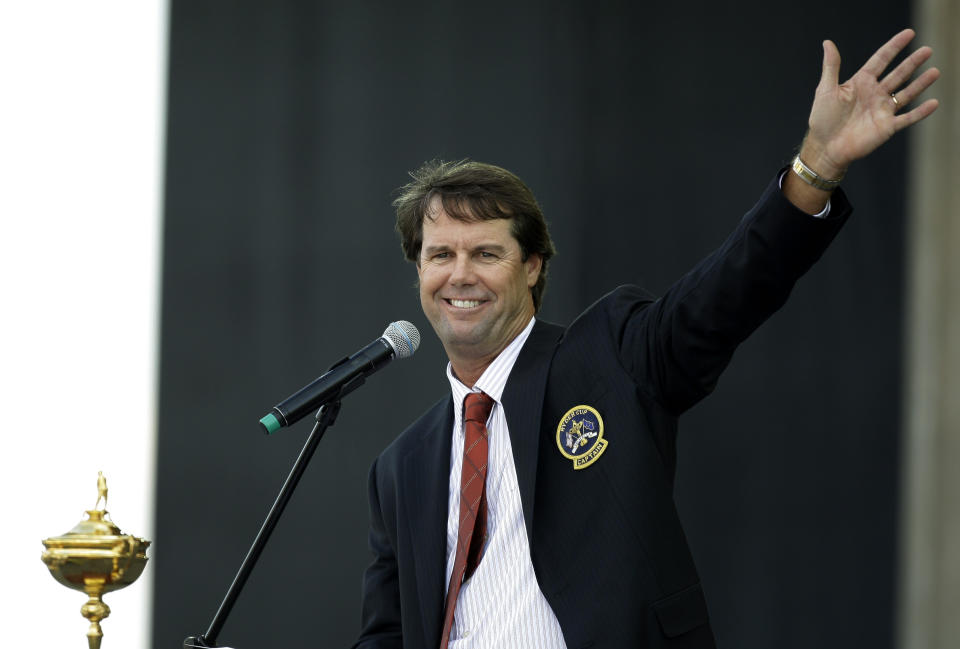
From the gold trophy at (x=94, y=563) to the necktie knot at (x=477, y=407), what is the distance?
2.06ft

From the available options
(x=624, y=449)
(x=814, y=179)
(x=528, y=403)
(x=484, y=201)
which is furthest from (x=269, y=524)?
(x=814, y=179)

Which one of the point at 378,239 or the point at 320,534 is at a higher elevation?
the point at 378,239

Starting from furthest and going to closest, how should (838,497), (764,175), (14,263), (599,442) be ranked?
1. (14,263)
2. (764,175)
3. (838,497)
4. (599,442)

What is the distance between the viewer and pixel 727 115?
362cm

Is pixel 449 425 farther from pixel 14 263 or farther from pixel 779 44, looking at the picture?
pixel 14 263

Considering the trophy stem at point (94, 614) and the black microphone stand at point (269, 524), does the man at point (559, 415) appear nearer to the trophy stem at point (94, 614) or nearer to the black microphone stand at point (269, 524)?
the black microphone stand at point (269, 524)

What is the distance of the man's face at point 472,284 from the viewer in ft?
6.73

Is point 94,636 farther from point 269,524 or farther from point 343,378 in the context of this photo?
point 343,378

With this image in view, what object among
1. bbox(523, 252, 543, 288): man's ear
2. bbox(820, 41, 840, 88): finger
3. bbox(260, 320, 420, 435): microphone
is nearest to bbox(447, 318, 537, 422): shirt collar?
bbox(523, 252, 543, 288): man's ear

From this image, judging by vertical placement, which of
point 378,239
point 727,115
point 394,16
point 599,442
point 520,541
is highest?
point 394,16

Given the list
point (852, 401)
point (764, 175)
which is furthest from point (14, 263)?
point (852, 401)

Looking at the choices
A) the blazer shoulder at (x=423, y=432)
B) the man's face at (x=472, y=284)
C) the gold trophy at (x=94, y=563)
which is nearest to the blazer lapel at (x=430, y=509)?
the blazer shoulder at (x=423, y=432)

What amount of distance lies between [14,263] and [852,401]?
302cm

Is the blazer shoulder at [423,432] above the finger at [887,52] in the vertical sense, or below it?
below
